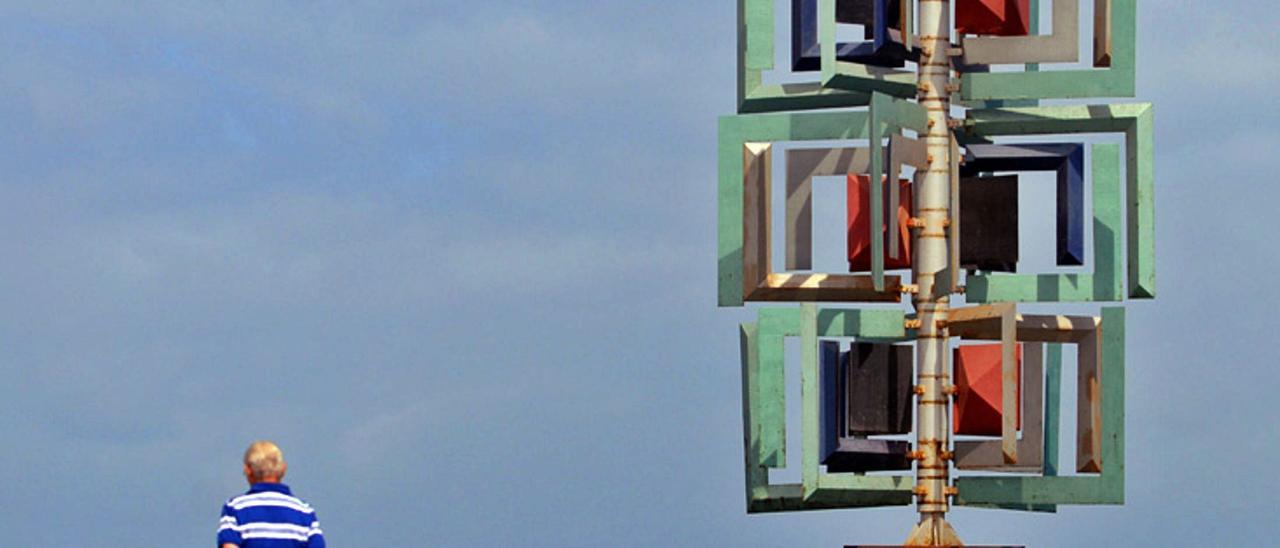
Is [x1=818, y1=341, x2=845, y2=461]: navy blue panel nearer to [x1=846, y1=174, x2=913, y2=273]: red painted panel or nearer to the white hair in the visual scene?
[x1=846, y1=174, x2=913, y2=273]: red painted panel

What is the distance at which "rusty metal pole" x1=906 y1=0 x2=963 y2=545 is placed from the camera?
38.5 meters

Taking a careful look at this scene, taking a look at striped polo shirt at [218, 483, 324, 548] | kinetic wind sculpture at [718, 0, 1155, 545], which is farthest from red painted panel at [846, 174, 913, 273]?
striped polo shirt at [218, 483, 324, 548]

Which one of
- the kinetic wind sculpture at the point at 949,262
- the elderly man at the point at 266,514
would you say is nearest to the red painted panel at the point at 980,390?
the kinetic wind sculpture at the point at 949,262

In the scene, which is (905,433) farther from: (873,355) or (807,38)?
(807,38)

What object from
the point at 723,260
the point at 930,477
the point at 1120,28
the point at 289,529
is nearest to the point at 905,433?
the point at 930,477

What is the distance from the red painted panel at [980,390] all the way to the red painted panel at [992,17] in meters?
4.09

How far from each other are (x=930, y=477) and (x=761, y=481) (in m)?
2.46

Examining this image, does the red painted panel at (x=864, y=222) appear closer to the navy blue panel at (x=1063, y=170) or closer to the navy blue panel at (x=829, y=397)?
the navy blue panel at (x=1063, y=170)

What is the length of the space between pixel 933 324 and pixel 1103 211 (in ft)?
8.56

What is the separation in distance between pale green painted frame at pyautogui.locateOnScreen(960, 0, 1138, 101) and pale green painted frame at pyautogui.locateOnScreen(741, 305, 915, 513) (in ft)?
10.0

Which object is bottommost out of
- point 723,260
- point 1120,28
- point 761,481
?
point 761,481

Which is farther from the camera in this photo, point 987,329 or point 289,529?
point 987,329

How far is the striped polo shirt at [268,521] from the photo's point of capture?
2264 cm

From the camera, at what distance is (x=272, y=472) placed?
74.7ft
